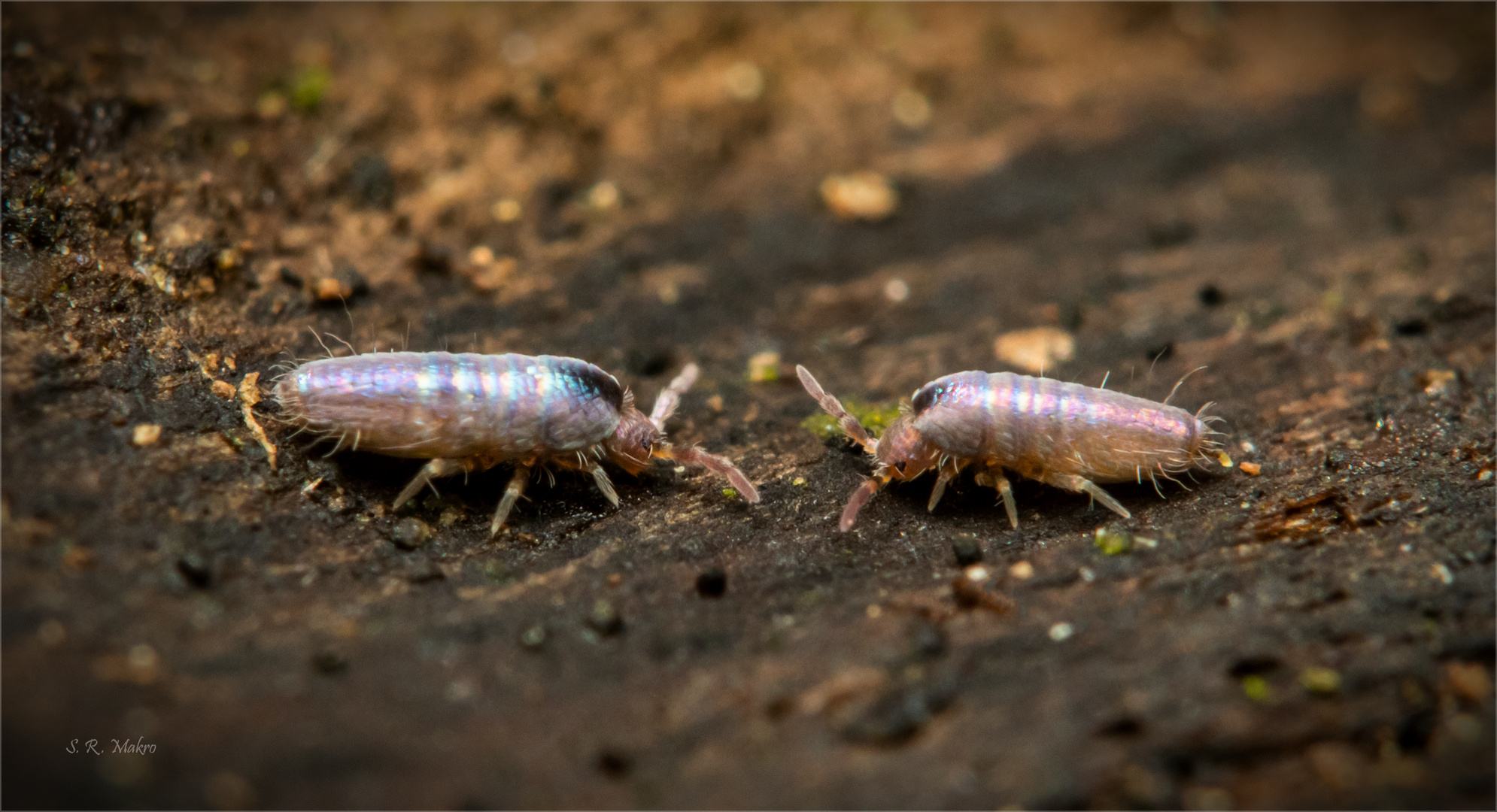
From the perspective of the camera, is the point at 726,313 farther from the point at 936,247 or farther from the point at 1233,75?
the point at 1233,75

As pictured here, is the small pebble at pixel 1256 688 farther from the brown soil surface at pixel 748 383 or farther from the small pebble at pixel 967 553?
the small pebble at pixel 967 553

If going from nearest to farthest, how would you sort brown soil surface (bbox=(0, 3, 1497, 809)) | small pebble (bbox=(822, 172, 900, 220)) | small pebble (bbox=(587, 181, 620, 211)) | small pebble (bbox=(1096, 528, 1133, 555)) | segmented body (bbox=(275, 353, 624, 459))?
brown soil surface (bbox=(0, 3, 1497, 809)), small pebble (bbox=(1096, 528, 1133, 555)), segmented body (bbox=(275, 353, 624, 459)), small pebble (bbox=(587, 181, 620, 211)), small pebble (bbox=(822, 172, 900, 220))

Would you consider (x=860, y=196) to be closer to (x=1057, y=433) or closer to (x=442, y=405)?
(x=1057, y=433)

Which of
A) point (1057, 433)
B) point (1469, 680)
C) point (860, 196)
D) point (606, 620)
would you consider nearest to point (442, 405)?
point (606, 620)

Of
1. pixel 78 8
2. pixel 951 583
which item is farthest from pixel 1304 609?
pixel 78 8

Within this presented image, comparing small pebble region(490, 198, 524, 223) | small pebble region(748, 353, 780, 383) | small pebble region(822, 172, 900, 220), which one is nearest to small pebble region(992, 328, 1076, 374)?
small pebble region(748, 353, 780, 383)

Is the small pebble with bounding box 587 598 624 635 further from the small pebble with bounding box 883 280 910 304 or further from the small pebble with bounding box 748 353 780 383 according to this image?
the small pebble with bounding box 883 280 910 304
